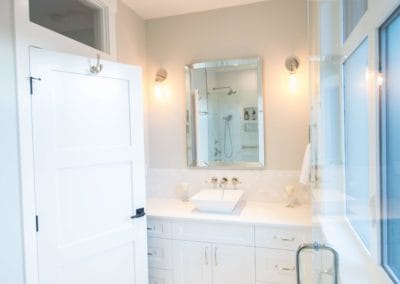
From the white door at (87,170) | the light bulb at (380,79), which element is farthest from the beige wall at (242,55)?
the light bulb at (380,79)

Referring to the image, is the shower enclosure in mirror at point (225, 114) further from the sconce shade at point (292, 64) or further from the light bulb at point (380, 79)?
the light bulb at point (380, 79)

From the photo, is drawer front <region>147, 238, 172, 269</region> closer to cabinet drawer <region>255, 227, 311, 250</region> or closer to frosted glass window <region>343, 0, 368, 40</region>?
cabinet drawer <region>255, 227, 311, 250</region>

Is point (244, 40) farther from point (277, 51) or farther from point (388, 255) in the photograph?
point (388, 255)

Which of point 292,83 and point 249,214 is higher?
point 292,83

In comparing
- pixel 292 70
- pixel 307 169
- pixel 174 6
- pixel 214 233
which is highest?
pixel 174 6

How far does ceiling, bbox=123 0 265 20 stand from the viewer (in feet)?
8.91

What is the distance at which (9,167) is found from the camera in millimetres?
1562

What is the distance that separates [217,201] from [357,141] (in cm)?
119

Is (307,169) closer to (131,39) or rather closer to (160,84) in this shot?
(160,84)

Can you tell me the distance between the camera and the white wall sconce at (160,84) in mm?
3037

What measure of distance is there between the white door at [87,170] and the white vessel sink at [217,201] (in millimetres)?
491

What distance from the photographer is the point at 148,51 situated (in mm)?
3113

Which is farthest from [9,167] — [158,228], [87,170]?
[158,228]

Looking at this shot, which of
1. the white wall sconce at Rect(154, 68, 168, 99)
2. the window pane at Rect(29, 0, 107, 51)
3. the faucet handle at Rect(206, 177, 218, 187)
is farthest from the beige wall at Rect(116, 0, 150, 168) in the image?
the faucet handle at Rect(206, 177, 218, 187)
